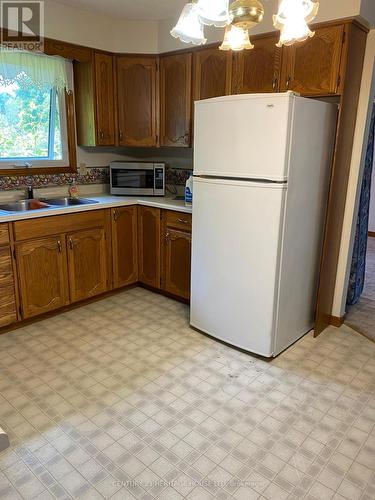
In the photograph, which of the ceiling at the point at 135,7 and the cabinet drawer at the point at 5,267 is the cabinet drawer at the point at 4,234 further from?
the ceiling at the point at 135,7

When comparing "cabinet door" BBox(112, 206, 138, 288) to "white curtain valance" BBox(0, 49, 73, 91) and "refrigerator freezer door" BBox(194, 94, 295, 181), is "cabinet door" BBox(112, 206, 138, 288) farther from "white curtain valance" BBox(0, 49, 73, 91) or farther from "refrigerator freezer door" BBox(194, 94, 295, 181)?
"white curtain valance" BBox(0, 49, 73, 91)

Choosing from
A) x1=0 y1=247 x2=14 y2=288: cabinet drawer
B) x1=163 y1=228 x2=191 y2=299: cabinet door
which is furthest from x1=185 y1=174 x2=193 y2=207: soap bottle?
x1=0 y1=247 x2=14 y2=288: cabinet drawer

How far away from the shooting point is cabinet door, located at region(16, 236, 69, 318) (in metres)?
2.90

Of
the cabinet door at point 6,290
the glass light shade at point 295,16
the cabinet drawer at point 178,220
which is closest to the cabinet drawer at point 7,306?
the cabinet door at point 6,290

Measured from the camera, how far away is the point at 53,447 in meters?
1.85

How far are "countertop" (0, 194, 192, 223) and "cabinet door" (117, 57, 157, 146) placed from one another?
1.79 feet

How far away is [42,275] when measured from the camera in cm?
302

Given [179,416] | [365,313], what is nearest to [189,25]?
[179,416]

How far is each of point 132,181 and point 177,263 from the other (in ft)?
3.18

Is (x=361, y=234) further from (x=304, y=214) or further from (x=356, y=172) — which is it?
(x=304, y=214)

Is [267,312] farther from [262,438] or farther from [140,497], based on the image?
[140,497]

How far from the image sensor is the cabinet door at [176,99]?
3.34 m

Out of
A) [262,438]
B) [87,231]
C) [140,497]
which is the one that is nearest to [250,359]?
[262,438]

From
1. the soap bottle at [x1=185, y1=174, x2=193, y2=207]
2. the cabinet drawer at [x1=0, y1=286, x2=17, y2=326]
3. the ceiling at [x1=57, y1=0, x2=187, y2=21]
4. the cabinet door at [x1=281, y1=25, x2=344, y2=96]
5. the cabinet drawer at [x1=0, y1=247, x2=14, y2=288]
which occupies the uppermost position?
the ceiling at [x1=57, y1=0, x2=187, y2=21]
